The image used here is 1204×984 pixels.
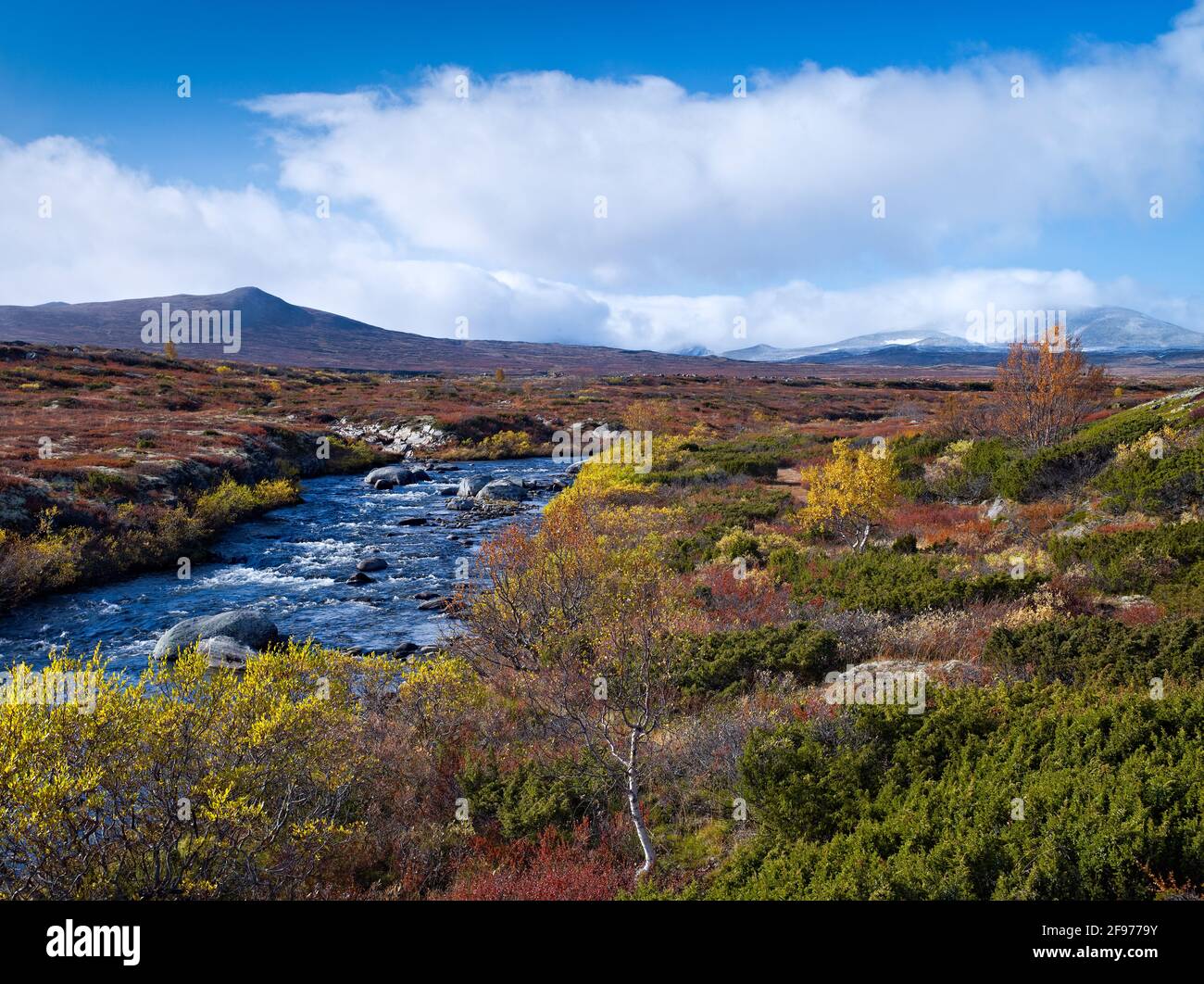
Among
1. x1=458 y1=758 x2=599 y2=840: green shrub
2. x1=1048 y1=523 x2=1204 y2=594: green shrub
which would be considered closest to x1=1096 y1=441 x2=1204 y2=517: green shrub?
x1=1048 y1=523 x2=1204 y2=594: green shrub

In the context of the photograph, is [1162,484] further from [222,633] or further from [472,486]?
[472,486]

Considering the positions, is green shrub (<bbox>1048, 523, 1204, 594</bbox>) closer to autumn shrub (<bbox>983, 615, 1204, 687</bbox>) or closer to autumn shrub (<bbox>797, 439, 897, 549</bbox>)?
autumn shrub (<bbox>983, 615, 1204, 687</bbox>)

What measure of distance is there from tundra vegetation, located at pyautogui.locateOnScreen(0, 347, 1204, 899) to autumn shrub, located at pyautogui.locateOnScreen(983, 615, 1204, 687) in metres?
0.05

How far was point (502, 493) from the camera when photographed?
3566cm

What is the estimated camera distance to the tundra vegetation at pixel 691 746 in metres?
5.79

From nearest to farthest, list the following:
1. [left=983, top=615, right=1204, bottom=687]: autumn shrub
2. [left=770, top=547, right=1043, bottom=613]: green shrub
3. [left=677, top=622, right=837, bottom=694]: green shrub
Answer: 1. [left=983, top=615, right=1204, bottom=687]: autumn shrub
2. [left=677, top=622, right=837, bottom=694]: green shrub
3. [left=770, top=547, right=1043, bottom=613]: green shrub

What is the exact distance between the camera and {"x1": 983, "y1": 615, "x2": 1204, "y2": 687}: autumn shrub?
346 inches

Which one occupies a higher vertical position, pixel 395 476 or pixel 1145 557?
pixel 1145 557

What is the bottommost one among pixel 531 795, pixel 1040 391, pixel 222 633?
pixel 222 633

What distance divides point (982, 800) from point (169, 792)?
7693 mm

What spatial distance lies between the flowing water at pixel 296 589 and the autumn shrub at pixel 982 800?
11.5 m

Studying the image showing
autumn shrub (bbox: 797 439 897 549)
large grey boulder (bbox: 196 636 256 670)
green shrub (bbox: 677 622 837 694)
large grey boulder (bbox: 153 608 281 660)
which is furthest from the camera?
autumn shrub (bbox: 797 439 897 549)

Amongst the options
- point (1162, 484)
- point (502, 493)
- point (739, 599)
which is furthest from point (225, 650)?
point (1162, 484)
